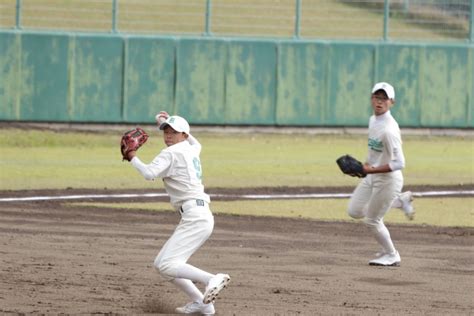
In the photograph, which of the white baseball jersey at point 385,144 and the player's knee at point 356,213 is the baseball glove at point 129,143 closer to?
the white baseball jersey at point 385,144

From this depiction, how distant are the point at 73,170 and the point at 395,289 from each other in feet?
40.7

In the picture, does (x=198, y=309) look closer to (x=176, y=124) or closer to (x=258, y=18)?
(x=176, y=124)

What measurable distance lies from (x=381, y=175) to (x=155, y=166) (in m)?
4.10

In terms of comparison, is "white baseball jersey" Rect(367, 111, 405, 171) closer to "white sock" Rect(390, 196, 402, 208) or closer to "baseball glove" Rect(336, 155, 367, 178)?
"baseball glove" Rect(336, 155, 367, 178)

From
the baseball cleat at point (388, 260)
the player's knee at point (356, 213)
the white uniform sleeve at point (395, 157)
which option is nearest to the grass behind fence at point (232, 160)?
the player's knee at point (356, 213)

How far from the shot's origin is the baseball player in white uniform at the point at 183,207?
10.3 metres

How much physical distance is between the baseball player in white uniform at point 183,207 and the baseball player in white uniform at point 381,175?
11.0 feet

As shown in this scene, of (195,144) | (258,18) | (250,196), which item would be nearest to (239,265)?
(195,144)

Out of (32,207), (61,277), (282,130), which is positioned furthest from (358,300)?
(282,130)

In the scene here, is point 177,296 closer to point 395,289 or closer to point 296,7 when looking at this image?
point 395,289

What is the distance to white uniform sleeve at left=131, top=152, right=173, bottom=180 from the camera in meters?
10.2

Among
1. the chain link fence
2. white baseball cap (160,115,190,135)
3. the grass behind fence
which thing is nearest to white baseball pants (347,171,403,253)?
white baseball cap (160,115,190,135)

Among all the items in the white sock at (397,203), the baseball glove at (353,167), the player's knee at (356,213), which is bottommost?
the player's knee at (356,213)

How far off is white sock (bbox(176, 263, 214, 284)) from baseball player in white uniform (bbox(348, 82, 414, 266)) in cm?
370
